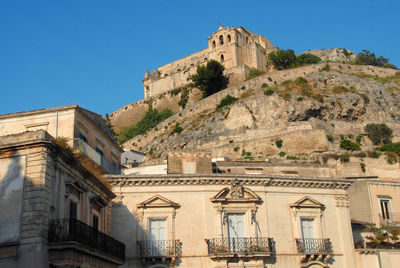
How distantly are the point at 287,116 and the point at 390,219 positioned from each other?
1074 inches

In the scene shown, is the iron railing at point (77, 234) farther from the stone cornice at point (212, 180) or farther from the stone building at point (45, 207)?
the stone cornice at point (212, 180)

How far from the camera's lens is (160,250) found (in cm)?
2577

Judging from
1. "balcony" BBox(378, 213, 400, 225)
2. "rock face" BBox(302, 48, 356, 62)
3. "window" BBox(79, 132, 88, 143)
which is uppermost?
"rock face" BBox(302, 48, 356, 62)

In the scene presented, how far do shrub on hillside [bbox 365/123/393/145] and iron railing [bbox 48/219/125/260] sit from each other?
4397cm

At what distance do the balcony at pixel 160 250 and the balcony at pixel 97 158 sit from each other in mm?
5287

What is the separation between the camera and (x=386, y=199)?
34.8 meters

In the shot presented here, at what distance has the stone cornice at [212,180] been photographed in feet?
87.7

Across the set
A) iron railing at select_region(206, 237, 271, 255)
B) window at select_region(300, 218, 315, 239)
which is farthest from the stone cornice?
iron railing at select_region(206, 237, 271, 255)

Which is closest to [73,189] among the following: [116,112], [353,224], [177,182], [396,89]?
[177,182]

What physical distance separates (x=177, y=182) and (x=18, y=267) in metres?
12.3

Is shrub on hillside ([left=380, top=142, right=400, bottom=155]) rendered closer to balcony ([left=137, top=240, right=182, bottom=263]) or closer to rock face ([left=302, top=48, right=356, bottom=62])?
balcony ([left=137, top=240, right=182, bottom=263])

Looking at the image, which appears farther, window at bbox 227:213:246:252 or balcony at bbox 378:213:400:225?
balcony at bbox 378:213:400:225

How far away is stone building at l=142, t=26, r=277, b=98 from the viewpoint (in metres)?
81.8

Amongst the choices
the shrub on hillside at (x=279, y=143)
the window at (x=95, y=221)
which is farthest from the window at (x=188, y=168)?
the shrub on hillside at (x=279, y=143)
